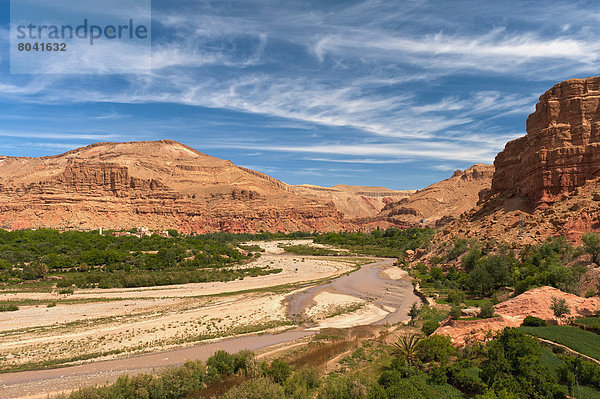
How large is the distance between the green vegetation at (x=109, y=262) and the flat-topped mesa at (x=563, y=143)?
37732 mm

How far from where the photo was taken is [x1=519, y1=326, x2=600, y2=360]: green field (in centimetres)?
1309

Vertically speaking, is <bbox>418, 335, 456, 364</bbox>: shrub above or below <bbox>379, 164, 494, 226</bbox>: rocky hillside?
below

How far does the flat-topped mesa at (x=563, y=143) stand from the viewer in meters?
37.0

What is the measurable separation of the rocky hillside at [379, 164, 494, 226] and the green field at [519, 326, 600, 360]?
411ft

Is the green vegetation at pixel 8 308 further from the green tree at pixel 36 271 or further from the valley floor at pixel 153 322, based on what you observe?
the green tree at pixel 36 271

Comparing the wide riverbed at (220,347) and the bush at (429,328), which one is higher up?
the bush at (429,328)

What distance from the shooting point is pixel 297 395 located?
39.7ft

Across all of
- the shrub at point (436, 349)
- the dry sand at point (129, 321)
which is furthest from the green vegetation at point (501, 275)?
the dry sand at point (129, 321)

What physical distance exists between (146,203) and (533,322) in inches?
5325

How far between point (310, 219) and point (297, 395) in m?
137

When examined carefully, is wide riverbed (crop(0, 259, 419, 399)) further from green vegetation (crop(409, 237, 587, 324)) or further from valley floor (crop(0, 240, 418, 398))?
green vegetation (crop(409, 237, 587, 324))

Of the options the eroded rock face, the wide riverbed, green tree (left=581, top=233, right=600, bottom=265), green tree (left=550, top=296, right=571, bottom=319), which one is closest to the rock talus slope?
green tree (left=581, top=233, right=600, bottom=265)

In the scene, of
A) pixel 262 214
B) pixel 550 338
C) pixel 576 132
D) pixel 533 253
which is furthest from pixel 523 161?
pixel 262 214

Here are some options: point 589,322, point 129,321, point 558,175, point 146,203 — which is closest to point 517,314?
point 589,322
